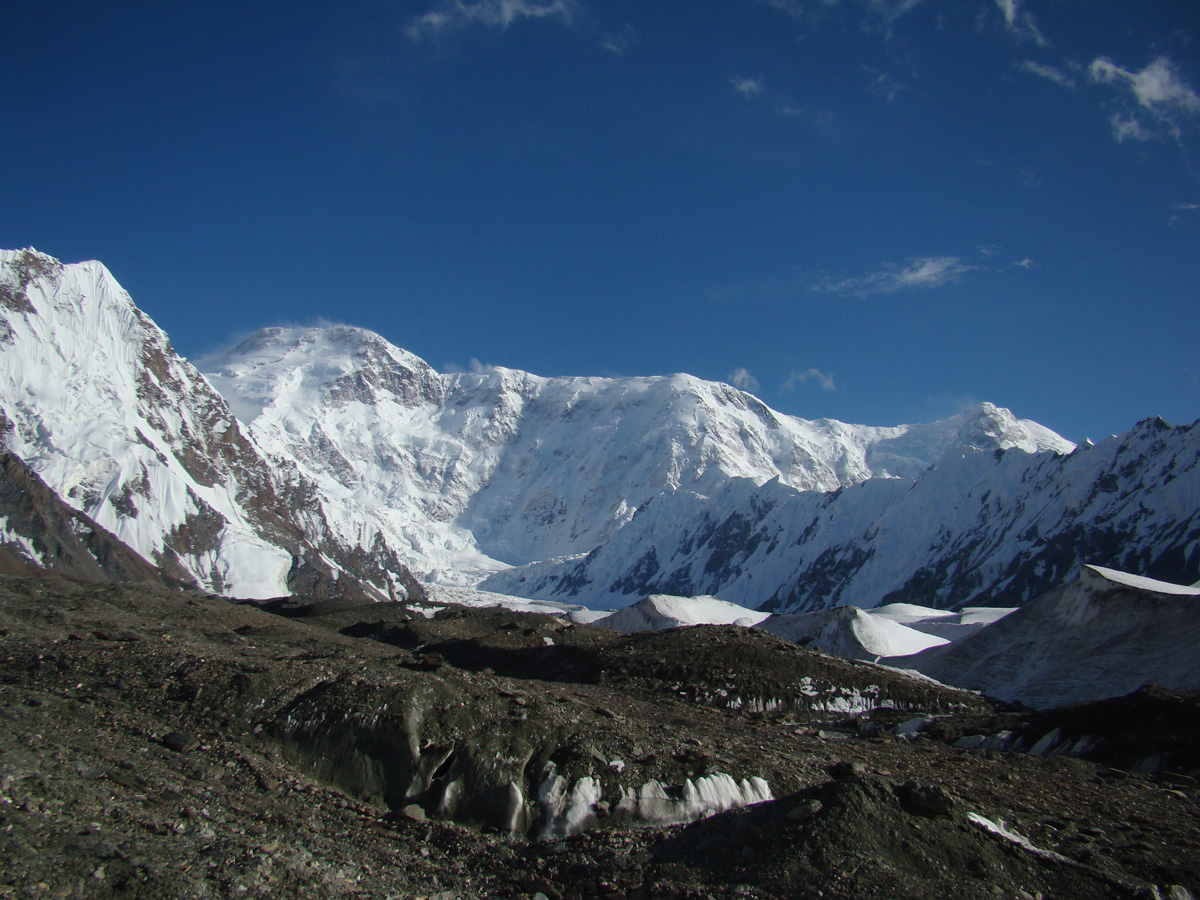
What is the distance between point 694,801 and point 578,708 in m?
4.95

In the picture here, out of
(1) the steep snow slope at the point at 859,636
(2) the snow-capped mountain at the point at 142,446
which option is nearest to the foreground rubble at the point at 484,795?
(1) the steep snow slope at the point at 859,636

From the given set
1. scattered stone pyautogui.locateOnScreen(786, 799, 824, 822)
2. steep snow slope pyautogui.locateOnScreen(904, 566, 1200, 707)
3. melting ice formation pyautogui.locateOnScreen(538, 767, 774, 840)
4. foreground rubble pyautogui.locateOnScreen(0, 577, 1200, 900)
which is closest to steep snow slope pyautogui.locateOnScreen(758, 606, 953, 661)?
steep snow slope pyautogui.locateOnScreen(904, 566, 1200, 707)

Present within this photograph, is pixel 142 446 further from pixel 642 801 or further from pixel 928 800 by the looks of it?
pixel 928 800

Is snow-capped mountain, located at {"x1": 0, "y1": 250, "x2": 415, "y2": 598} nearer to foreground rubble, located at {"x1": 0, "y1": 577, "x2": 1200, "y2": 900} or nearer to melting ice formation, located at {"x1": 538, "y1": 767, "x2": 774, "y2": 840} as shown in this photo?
foreground rubble, located at {"x1": 0, "y1": 577, "x2": 1200, "y2": 900}

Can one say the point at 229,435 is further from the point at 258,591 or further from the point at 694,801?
the point at 694,801

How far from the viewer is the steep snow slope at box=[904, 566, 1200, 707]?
122 ft

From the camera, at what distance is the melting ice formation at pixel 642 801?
45.8 feet

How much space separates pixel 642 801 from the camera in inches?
565

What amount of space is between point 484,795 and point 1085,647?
39.2 meters

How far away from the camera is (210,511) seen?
15225 cm

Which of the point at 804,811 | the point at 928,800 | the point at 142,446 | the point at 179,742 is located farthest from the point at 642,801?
the point at 142,446

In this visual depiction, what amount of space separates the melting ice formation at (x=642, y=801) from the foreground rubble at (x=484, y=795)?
1.7 inches

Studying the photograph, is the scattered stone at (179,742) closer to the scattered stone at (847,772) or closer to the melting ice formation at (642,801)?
the melting ice formation at (642,801)

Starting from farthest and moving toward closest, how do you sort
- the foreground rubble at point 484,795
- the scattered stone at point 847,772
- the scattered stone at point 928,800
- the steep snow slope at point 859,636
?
1. the steep snow slope at point 859,636
2. the scattered stone at point 847,772
3. the scattered stone at point 928,800
4. the foreground rubble at point 484,795
